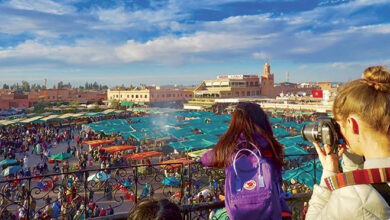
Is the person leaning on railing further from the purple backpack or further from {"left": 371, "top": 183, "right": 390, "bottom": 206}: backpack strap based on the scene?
the purple backpack

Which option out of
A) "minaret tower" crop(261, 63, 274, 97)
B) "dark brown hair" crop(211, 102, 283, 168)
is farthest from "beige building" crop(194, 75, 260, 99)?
"dark brown hair" crop(211, 102, 283, 168)

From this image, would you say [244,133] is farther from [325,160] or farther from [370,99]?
[370,99]

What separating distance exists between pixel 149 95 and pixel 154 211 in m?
56.6

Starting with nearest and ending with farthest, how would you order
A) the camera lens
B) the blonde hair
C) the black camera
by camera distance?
the blonde hair, the black camera, the camera lens

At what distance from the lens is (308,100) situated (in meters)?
39.8

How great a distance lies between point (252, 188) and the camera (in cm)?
179

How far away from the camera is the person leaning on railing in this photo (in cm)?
112

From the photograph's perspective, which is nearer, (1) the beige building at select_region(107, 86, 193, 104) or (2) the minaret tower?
(1) the beige building at select_region(107, 86, 193, 104)

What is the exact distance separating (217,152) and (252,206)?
1.25 feet

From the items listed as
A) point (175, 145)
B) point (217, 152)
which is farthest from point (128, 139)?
point (217, 152)

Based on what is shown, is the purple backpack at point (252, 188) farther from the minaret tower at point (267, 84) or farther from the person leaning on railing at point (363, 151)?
the minaret tower at point (267, 84)

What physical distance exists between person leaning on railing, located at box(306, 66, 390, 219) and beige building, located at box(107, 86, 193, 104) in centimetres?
5631

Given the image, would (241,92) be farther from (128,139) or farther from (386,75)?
(386,75)

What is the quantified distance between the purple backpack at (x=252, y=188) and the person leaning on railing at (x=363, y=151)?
38 centimetres
